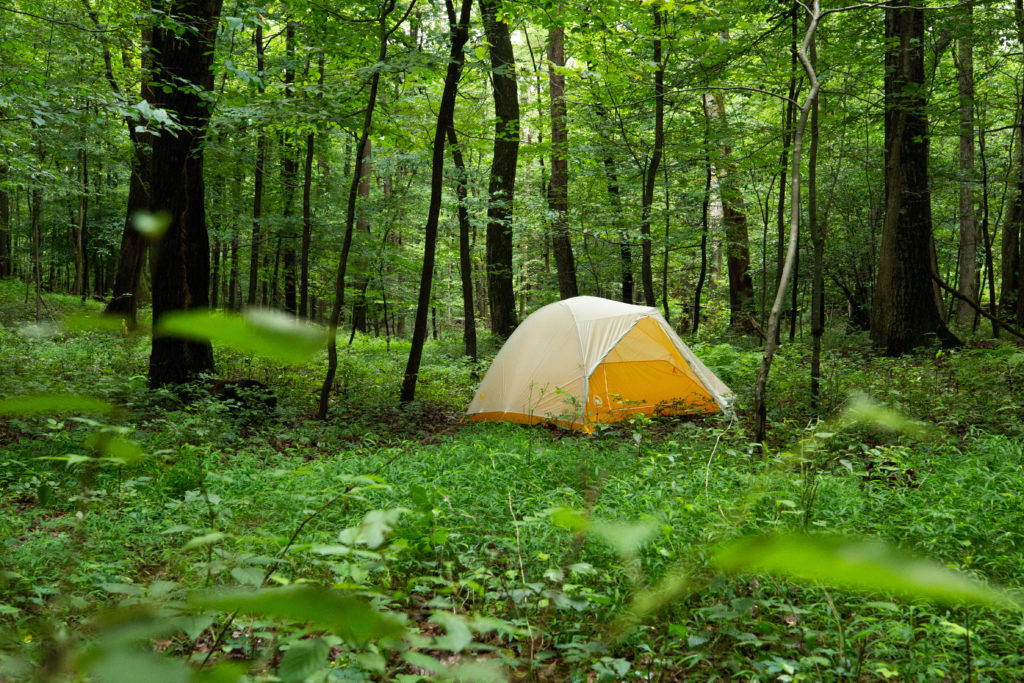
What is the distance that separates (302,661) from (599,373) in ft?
22.2

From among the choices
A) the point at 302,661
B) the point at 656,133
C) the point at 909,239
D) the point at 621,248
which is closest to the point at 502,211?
the point at 621,248

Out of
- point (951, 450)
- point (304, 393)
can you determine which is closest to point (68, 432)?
point (304, 393)

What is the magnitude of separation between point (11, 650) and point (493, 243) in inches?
431

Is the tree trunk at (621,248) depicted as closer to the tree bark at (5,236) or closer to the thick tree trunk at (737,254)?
the thick tree trunk at (737,254)

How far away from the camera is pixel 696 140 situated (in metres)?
11.0

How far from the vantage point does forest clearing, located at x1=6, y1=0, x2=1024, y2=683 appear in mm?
1286

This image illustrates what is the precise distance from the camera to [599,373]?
296 inches

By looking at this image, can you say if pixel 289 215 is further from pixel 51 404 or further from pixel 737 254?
pixel 51 404

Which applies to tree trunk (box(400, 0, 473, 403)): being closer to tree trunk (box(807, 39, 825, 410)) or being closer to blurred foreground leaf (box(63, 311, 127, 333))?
tree trunk (box(807, 39, 825, 410))

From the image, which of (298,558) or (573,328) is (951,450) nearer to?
(573,328)

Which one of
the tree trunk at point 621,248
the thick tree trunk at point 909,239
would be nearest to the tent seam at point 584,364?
the tree trunk at point 621,248

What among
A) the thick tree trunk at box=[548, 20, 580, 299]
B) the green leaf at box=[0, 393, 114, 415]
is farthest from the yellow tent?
the green leaf at box=[0, 393, 114, 415]

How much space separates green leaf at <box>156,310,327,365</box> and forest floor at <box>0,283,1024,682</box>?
0.20 metres

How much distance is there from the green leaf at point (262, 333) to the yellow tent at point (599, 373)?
267 inches
